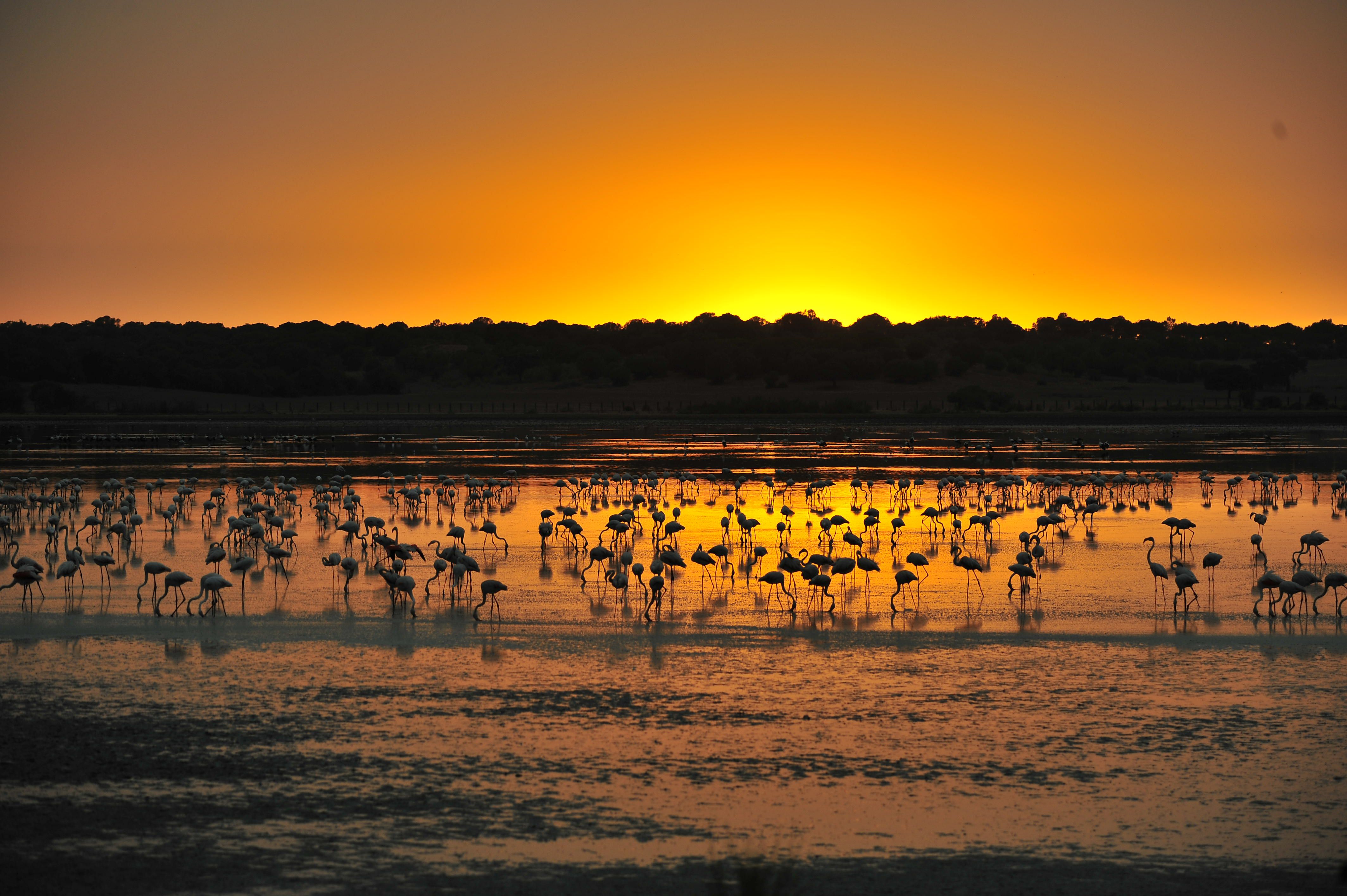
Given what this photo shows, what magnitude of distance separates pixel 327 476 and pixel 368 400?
9298 centimetres

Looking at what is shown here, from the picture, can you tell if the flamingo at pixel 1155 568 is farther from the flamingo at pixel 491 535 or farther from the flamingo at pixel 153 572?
the flamingo at pixel 153 572

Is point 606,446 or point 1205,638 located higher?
point 606,446

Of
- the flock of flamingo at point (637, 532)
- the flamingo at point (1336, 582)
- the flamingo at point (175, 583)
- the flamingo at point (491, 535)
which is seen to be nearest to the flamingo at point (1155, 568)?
the flock of flamingo at point (637, 532)

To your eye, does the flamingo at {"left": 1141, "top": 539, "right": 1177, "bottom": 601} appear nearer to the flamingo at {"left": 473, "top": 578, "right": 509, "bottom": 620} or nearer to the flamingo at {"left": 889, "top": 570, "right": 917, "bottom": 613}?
the flamingo at {"left": 889, "top": 570, "right": 917, "bottom": 613}

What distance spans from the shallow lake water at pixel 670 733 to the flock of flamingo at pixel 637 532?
0.36 meters

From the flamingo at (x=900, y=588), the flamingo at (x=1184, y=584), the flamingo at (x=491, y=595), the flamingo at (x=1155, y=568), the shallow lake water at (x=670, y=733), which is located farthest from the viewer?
the flamingo at (x=1155, y=568)

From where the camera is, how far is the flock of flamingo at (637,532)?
54.5ft

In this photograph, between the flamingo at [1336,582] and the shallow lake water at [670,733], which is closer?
the shallow lake water at [670,733]

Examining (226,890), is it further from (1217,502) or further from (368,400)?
(368,400)

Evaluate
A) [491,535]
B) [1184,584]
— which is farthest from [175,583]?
[1184,584]

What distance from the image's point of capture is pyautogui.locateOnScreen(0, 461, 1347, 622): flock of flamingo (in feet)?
54.5

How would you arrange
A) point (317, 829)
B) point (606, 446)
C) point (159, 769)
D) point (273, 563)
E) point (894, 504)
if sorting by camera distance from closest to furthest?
point (317, 829), point (159, 769), point (273, 563), point (894, 504), point (606, 446)

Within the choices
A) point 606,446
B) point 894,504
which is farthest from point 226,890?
point 606,446

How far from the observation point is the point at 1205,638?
14.4m
